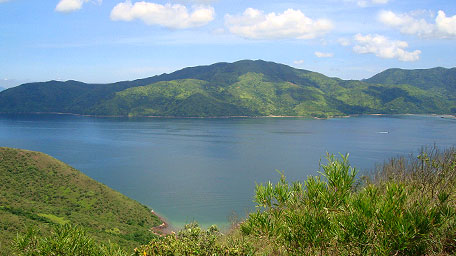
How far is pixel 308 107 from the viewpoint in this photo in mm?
154000

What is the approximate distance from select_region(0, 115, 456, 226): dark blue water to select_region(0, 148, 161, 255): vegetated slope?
4755 millimetres

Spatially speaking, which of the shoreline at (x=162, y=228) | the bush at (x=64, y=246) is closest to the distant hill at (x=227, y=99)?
the shoreline at (x=162, y=228)

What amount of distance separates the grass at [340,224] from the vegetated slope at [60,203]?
60.9ft

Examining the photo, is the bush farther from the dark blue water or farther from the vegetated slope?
the dark blue water

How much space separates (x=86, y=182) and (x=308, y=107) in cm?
12839

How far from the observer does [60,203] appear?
33.4 metres

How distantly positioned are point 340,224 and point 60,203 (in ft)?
110

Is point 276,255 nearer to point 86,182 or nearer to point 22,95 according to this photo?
point 86,182

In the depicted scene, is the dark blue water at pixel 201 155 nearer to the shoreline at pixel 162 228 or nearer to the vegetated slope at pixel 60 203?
the shoreline at pixel 162 228

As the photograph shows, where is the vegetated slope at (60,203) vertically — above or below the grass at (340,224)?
below

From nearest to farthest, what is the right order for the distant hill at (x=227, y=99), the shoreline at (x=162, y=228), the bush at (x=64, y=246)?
the bush at (x=64, y=246)
the shoreline at (x=162, y=228)
the distant hill at (x=227, y=99)

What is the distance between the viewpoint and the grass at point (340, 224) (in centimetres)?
594

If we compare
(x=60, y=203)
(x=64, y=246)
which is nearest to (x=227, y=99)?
(x=60, y=203)

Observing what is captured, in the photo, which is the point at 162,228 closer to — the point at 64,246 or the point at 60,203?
the point at 60,203
